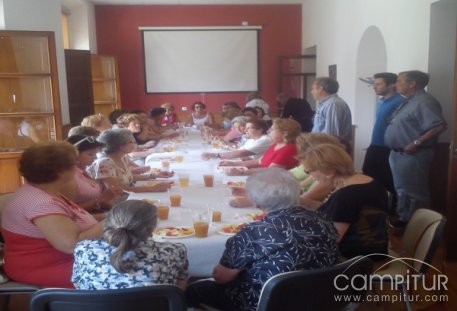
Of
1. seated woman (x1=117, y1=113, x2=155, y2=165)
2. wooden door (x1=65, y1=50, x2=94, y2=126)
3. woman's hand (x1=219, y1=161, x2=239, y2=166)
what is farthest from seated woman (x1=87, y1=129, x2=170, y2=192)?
wooden door (x1=65, y1=50, x2=94, y2=126)

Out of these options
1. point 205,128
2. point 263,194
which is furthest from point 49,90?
point 263,194

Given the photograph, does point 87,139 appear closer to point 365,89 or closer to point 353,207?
point 353,207

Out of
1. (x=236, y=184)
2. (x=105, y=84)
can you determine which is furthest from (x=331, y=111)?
(x=105, y=84)

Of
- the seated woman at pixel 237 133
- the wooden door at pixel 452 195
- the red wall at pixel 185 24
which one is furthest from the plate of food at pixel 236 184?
the red wall at pixel 185 24

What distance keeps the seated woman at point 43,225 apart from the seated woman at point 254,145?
2.38m

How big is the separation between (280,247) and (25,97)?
451 centimetres

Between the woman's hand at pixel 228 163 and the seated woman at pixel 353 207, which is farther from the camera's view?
the woman's hand at pixel 228 163

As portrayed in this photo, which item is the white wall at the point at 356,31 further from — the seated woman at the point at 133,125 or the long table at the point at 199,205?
the seated woman at the point at 133,125

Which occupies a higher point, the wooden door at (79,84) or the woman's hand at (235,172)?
the wooden door at (79,84)

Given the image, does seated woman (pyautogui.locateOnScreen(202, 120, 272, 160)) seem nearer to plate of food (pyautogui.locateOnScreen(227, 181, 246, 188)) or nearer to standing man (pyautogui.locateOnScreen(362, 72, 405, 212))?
standing man (pyautogui.locateOnScreen(362, 72, 405, 212))

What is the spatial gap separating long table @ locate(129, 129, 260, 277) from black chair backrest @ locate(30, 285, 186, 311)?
0.63m

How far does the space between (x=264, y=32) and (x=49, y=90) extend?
17.7 feet

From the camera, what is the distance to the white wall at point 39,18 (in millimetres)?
5074

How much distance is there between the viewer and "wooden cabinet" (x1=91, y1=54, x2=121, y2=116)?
324 inches
